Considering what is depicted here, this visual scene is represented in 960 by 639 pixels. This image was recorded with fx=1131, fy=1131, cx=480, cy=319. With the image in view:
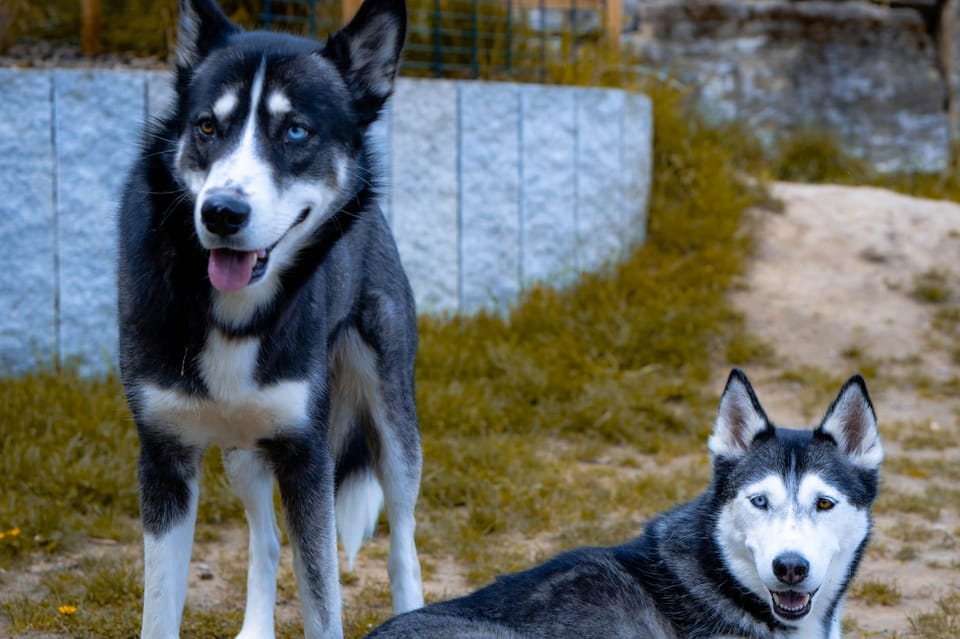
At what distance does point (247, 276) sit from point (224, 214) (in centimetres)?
25

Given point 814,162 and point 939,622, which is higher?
point 814,162

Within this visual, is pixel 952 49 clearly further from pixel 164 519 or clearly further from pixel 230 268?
pixel 164 519

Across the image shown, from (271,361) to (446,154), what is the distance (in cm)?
423

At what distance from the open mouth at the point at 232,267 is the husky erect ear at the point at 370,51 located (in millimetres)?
594

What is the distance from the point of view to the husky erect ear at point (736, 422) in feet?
11.7

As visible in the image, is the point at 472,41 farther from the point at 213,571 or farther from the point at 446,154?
the point at 213,571

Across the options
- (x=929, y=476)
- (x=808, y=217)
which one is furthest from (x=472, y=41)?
(x=929, y=476)

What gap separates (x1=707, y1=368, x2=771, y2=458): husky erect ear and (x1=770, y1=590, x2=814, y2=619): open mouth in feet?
1.60

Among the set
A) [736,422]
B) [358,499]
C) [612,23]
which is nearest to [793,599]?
[736,422]

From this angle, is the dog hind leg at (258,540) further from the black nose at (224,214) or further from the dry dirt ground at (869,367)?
the black nose at (224,214)

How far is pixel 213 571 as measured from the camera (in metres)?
4.60

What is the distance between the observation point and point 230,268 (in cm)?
302

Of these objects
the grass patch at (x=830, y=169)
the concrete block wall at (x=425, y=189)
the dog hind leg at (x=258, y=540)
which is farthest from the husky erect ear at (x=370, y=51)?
the grass patch at (x=830, y=169)

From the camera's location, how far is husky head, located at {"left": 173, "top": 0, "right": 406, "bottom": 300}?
9.52ft
